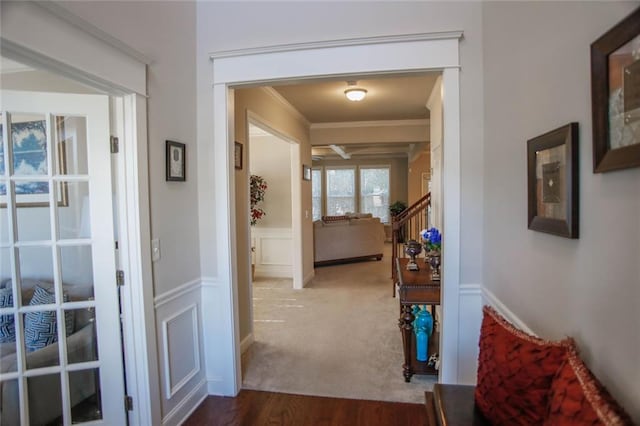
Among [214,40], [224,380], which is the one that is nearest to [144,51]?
[214,40]

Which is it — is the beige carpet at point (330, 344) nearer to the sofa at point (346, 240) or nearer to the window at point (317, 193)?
the sofa at point (346, 240)

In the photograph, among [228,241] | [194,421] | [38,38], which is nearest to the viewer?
[38,38]

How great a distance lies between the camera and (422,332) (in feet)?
9.41

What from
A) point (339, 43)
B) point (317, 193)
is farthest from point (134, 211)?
point (317, 193)

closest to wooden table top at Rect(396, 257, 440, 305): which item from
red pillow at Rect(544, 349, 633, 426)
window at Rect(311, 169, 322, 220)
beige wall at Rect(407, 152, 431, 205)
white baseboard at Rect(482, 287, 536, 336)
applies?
white baseboard at Rect(482, 287, 536, 336)

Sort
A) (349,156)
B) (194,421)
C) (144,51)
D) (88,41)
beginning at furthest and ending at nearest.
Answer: (349,156), (194,421), (144,51), (88,41)

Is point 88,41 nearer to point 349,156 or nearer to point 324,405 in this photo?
point 324,405

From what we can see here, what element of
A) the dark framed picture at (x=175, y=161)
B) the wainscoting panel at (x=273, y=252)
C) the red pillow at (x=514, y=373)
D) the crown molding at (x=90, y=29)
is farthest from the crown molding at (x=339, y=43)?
the wainscoting panel at (x=273, y=252)

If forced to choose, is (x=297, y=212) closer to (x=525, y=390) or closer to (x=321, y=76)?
(x=321, y=76)

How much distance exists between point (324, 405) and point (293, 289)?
298 cm

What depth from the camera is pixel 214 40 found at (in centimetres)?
240

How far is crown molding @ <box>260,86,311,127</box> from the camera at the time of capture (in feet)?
13.0

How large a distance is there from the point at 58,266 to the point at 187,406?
1.21 meters

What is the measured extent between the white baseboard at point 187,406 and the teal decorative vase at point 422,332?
169cm
